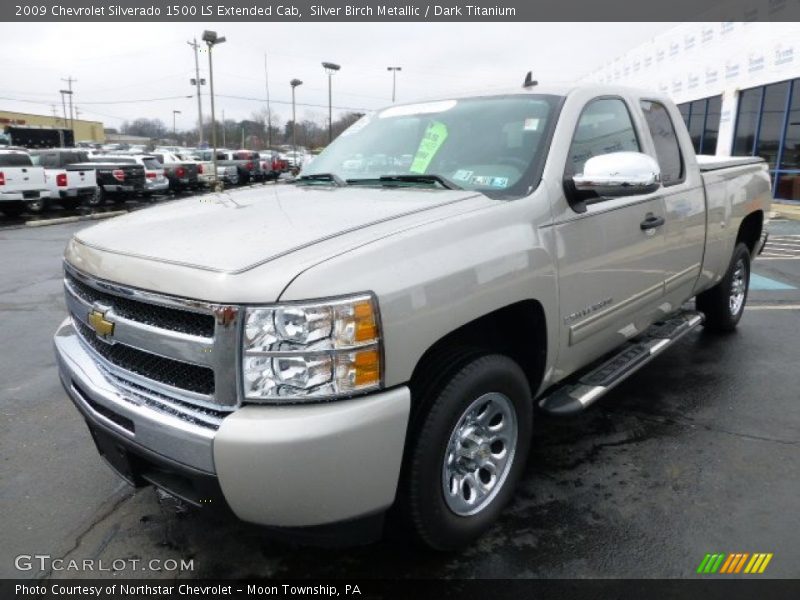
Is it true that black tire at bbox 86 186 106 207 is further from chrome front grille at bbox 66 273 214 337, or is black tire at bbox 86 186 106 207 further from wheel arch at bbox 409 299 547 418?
wheel arch at bbox 409 299 547 418

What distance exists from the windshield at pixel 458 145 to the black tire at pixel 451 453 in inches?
33.0

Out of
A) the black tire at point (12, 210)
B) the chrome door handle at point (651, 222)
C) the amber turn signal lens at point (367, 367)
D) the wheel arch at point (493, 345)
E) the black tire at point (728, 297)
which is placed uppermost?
the chrome door handle at point (651, 222)

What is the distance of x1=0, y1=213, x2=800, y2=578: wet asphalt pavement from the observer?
2.48m

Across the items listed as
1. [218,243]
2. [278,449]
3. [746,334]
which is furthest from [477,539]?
[746,334]

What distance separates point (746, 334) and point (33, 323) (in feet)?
21.8

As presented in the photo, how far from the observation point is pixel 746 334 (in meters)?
5.43

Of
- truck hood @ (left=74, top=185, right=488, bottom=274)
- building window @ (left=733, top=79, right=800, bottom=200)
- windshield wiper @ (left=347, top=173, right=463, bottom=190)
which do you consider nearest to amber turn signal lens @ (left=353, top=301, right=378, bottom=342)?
truck hood @ (left=74, top=185, right=488, bottom=274)

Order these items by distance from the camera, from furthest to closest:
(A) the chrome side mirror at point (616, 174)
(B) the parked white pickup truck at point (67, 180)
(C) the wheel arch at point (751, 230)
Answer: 1. (B) the parked white pickup truck at point (67, 180)
2. (C) the wheel arch at point (751, 230)
3. (A) the chrome side mirror at point (616, 174)

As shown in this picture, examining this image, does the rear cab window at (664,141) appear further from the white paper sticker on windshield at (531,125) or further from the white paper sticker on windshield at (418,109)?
the white paper sticker on windshield at (418,109)

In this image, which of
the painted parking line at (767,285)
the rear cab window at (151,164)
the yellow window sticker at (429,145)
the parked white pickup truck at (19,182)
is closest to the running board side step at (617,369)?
the yellow window sticker at (429,145)

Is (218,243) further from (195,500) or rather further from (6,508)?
(6,508)

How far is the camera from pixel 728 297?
5172 millimetres

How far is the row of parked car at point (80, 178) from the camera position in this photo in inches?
599

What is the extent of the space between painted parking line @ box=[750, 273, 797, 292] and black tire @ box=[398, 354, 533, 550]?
6048 mm
